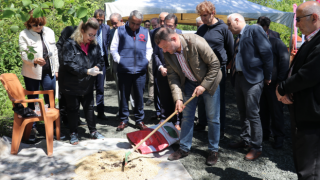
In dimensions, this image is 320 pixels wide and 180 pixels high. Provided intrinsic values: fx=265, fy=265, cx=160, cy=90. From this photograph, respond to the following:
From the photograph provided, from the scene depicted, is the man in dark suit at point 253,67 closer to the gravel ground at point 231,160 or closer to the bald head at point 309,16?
the gravel ground at point 231,160

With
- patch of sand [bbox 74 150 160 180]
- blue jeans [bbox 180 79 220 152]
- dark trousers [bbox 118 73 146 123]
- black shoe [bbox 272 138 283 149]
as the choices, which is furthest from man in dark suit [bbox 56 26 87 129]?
black shoe [bbox 272 138 283 149]

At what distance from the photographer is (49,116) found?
147 inches

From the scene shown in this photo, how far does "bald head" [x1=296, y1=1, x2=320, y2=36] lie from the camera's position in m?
2.19

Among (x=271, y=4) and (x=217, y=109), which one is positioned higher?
(x=271, y=4)

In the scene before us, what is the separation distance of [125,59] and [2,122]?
2.45 m

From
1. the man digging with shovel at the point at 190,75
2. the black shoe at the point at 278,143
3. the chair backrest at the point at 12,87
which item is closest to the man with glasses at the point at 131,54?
the man digging with shovel at the point at 190,75

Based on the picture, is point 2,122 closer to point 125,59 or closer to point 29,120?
point 29,120

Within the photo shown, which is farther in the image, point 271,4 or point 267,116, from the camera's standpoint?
point 271,4

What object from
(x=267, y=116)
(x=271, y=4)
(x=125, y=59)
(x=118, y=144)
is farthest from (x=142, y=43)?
(x=271, y=4)

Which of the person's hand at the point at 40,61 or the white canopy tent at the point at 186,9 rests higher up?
the white canopy tent at the point at 186,9

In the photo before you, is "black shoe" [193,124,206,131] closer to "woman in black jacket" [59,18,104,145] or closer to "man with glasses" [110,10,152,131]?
"man with glasses" [110,10,152,131]

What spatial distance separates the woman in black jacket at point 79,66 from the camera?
150 inches

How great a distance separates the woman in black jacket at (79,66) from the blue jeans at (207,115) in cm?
141

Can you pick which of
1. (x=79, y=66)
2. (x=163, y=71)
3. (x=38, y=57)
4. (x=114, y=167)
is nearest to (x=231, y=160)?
(x=114, y=167)
